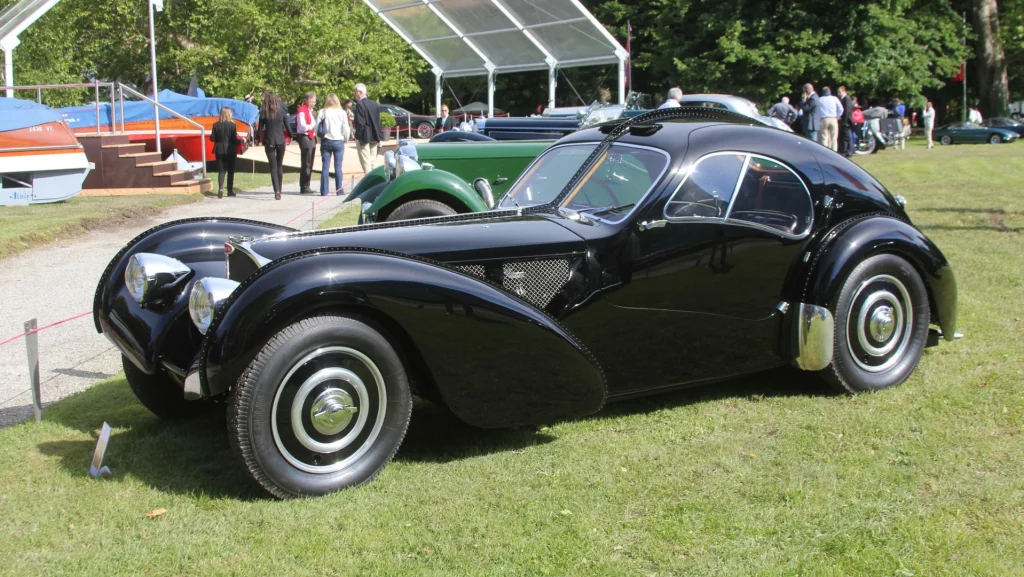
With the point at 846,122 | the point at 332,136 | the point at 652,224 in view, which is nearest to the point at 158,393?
the point at 652,224

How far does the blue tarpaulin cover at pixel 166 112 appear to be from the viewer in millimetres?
21656

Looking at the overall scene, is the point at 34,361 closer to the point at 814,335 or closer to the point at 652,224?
the point at 652,224

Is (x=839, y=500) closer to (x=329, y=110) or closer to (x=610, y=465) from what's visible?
(x=610, y=465)

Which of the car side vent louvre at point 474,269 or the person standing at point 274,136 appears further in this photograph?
the person standing at point 274,136

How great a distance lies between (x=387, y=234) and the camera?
4.66m

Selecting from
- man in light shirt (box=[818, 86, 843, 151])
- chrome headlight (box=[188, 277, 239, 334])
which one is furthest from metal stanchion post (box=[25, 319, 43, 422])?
man in light shirt (box=[818, 86, 843, 151])

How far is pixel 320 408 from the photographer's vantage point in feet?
12.8

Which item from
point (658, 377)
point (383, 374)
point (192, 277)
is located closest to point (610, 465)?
point (658, 377)

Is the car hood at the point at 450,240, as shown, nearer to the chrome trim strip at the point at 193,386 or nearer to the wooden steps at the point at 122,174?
the chrome trim strip at the point at 193,386

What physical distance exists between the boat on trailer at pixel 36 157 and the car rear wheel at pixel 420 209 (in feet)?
29.0

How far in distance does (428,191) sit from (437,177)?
0.19 metres

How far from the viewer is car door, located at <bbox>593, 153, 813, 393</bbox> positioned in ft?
15.6

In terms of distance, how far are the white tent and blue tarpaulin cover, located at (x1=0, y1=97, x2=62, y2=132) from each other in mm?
10150

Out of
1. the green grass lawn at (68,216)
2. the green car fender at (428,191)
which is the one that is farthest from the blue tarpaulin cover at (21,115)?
the green car fender at (428,191)
